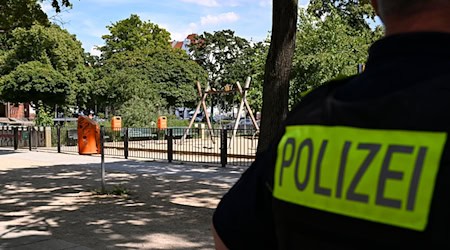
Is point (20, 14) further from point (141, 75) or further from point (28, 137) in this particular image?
point (141, 75)

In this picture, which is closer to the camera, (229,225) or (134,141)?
(229,225)

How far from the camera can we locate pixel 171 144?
15891 millimetres

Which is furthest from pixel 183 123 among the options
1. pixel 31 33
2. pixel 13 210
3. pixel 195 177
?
pixel 13 210

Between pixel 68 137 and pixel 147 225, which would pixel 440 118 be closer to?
pixel 147 225

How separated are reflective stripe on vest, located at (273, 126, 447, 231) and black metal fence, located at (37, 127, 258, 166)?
12815 mm

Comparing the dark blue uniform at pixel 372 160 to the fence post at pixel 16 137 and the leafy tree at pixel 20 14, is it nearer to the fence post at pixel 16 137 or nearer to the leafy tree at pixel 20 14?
the leafy tree at pixel 20 14

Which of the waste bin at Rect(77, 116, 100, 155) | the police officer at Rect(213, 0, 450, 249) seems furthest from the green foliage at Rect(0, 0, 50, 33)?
the police officer at Rect(213, 0, 450, 249)

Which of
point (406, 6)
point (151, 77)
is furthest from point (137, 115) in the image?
point (406, 6)

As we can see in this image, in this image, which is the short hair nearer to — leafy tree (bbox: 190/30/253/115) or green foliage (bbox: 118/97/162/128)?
green foliage (bbox: 118/97/162/128)

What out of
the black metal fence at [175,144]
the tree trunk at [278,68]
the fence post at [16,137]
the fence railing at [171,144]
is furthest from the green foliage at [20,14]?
the tree trunk at [278,68]

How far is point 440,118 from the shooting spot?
1.02 m

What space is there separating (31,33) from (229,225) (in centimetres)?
3398

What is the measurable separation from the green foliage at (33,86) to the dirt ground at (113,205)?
16.1m

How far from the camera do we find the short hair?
3.76ft
